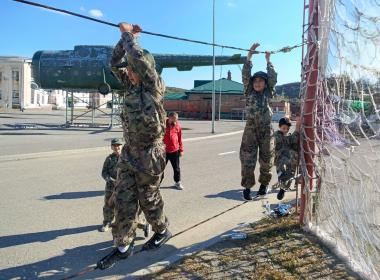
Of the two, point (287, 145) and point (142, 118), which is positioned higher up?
point (142, 118)

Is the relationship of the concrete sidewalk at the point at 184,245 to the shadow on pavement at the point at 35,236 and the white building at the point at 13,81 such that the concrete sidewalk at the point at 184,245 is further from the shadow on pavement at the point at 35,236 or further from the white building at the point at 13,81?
the white building at the point at 13,81

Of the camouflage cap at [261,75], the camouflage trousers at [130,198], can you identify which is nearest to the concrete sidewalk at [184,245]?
the camouflage trousers at [130,198]

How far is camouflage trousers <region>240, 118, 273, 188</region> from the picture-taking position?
20.0ft

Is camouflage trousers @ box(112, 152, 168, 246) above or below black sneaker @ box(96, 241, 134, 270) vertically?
above

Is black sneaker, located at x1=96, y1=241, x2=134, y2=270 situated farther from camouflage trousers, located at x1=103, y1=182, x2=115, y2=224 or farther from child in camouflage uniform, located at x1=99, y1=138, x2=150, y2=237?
camouflage trousers, located at x1=103, y1=182, x2=115, y2=224

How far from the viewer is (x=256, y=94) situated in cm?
621

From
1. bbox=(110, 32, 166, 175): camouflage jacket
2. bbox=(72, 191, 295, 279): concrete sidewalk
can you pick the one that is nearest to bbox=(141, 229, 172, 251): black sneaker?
bbox=(72, 191, 295, 279): concrete sidewalk

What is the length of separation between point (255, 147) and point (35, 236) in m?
3.16

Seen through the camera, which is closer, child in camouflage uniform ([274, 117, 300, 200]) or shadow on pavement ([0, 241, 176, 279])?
shadow on pavement ([0, 241, 176, 279])

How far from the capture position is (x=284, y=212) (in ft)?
21.2

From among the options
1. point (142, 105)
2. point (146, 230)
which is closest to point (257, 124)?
point (146, 230)

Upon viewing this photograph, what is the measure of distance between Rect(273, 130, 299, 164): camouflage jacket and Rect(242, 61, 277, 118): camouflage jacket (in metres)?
0.45

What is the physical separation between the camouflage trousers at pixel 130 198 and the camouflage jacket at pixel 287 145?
207 cm

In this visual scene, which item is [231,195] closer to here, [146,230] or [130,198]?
[146,230]
